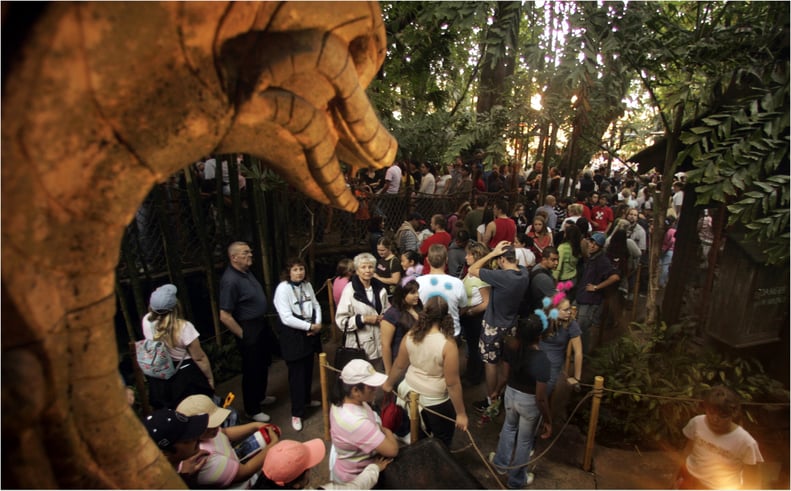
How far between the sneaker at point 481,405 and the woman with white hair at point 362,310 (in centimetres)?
140

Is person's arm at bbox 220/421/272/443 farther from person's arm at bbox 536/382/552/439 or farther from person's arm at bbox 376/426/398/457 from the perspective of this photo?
person's arm at bbox 536/382/552/439

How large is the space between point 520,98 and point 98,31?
6.55 metres

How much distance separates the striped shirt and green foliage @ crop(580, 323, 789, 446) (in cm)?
281

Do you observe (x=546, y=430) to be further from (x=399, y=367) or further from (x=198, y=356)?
(x=198, y=356)

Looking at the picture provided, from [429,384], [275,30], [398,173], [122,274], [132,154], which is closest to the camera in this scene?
[132,154]

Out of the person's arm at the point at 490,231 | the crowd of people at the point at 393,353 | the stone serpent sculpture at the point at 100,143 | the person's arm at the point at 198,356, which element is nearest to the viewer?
the stone serpent sculpture at the point at 100,143

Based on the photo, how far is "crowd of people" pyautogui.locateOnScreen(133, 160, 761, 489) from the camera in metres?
2.53

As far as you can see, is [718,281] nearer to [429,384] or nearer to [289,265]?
[429,384]

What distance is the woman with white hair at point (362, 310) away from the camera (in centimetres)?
421

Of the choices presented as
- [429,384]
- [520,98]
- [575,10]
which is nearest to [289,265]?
[429,384]

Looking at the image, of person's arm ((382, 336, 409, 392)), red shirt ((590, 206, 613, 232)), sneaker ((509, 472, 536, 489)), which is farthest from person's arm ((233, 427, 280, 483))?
red shirt ((590, 206, 613, 232))

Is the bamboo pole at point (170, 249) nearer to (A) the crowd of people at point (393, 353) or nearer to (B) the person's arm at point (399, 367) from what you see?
(A) the crowd of people at point (393, 353)

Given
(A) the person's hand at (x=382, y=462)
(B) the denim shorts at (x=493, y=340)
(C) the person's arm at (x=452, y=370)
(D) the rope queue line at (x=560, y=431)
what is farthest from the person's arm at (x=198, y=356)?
(B) the denim shorts at (x=493, y=340)

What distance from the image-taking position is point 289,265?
4203 mm
